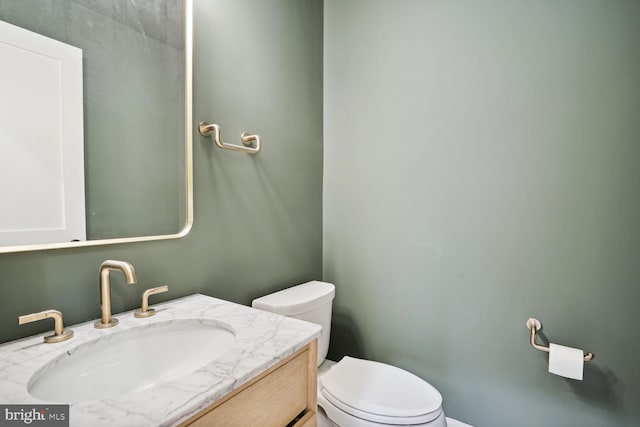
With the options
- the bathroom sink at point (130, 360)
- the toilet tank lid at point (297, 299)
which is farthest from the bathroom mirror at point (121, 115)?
the toilet tank lid at point (297, 299)

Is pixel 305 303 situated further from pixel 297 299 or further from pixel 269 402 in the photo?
pixel 269 402

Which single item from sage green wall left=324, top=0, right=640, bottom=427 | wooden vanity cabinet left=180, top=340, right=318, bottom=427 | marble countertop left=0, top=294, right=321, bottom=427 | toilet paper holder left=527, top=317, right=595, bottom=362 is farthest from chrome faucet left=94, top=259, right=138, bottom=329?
toilet paper holder left=527, top=317, right=595, bottom=362

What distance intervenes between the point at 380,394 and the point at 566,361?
2.22 ft

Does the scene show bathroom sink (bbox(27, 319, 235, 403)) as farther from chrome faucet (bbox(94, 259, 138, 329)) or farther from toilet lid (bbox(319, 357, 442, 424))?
toilet lid (bbox(319, 357, 442, 424))

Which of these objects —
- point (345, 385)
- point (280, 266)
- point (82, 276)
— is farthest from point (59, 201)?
point (345, 385)

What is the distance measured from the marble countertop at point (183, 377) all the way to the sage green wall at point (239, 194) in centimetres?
11

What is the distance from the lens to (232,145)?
46.7 inches

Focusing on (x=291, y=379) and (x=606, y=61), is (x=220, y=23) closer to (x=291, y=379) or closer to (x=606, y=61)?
(x=291, y=379)

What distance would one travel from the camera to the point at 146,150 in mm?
989

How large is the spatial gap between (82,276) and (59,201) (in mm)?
211

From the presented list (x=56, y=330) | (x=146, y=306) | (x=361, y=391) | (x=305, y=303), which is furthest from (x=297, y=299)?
(x=56, y=330)

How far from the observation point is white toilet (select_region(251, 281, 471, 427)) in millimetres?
996

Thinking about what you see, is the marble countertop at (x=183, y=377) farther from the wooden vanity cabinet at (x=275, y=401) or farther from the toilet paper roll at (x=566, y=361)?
the toilet paper roll at (x=566, y=361)

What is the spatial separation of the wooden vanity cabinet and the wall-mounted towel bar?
779 mm
